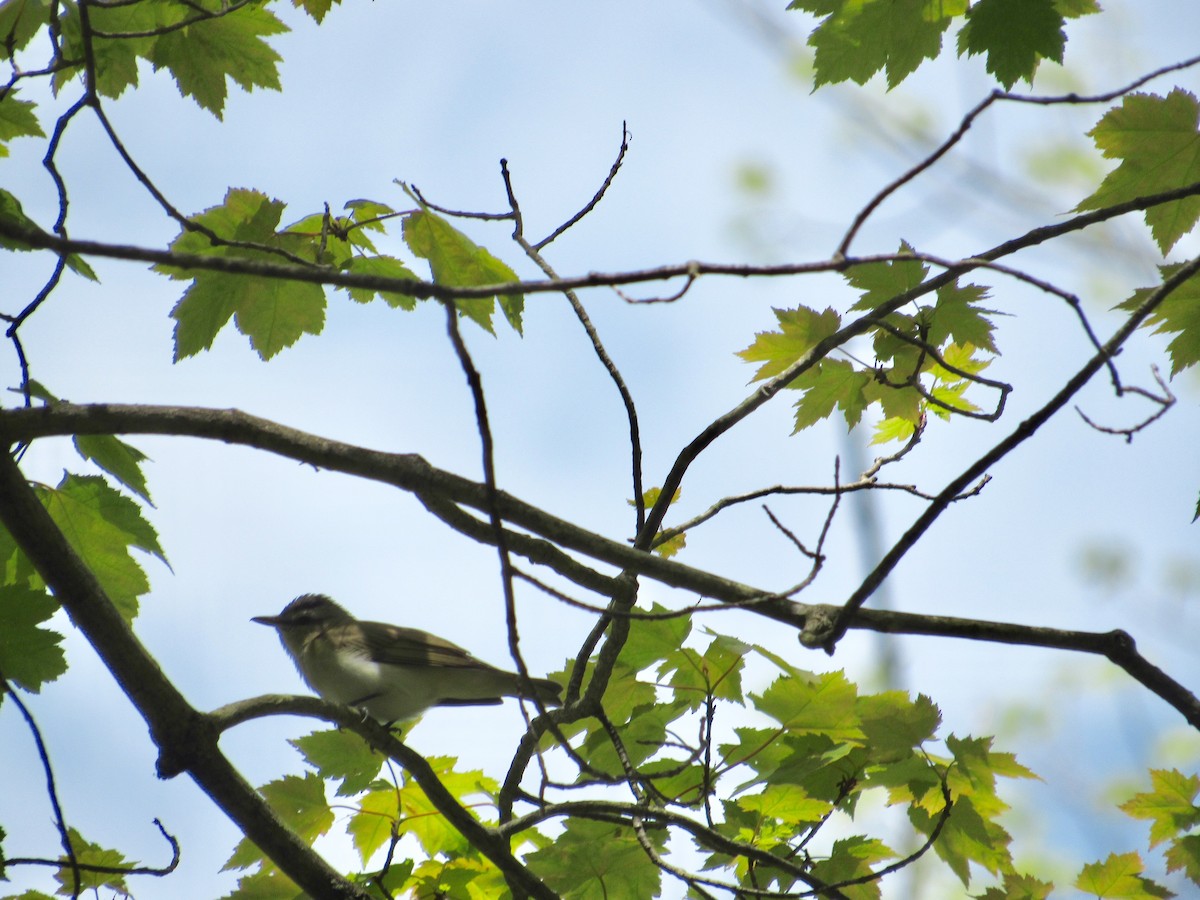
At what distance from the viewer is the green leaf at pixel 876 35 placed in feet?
10.5

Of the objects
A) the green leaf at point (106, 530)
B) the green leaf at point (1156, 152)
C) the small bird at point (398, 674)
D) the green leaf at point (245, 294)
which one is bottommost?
the green leaf at point (106, 530)

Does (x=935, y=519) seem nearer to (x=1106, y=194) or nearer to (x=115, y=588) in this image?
(x=1106, y=194)

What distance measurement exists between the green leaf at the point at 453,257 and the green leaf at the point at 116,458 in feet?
3.68

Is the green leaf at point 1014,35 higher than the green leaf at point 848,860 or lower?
higher

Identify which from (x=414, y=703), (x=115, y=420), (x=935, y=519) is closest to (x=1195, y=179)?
(x=935, y=519)

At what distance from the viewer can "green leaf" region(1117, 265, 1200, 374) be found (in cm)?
322

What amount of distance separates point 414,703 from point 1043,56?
4022mm

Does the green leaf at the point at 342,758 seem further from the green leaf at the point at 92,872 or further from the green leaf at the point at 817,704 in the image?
the green leaf at the point at 817,704

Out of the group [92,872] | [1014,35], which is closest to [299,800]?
[92,872]

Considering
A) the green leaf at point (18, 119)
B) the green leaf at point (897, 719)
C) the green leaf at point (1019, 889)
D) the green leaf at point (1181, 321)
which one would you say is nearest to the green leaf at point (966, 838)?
the green leaf at point (1019, 889)

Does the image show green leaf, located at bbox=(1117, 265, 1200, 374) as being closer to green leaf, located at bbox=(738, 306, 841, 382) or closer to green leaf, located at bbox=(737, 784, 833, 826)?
green leaf, located at bbox=(738, 306, 841, 382)

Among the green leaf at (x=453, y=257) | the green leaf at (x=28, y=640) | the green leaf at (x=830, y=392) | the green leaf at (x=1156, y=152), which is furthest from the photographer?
the green leaf at (x=830, y=392)

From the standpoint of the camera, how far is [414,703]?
514 cm

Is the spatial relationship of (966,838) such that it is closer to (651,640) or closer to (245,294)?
(651,640)
